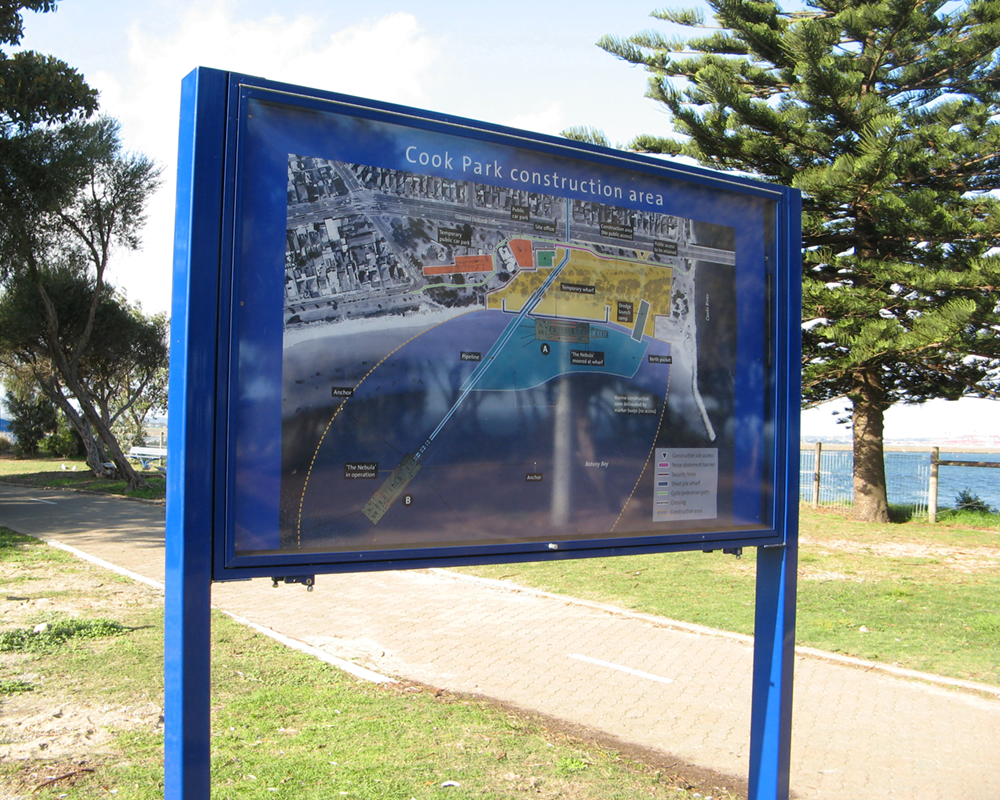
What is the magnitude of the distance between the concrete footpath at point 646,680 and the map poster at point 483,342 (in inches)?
78.2

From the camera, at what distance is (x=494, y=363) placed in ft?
9.88

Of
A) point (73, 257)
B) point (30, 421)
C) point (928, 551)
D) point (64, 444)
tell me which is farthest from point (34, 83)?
point (30, 421)

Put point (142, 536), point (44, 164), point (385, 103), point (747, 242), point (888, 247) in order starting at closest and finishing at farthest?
point (385, 103)
point (747, 242)
point (142, 536)
point (888, 247)
point (44, 164)

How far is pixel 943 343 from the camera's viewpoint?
13.8m

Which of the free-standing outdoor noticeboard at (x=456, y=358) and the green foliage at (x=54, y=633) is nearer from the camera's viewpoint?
the free-standing outdoor noticeboard at (x=456, y=358)

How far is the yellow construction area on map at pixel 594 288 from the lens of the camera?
309 centimetres

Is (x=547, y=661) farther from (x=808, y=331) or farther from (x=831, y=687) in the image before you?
(x=808, y=331)

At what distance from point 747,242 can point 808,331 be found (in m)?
13.7

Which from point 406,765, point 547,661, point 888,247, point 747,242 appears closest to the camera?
point 747,242

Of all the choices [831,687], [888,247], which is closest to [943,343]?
[888,247]

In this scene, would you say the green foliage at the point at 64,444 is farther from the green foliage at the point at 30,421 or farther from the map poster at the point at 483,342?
the map poster at the point at 483,342

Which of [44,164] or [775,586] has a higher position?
[44,164]

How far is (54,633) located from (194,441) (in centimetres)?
522

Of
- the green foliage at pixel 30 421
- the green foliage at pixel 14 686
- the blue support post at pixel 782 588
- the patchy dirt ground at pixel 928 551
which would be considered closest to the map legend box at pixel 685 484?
the blue support post at pixel 782 588
